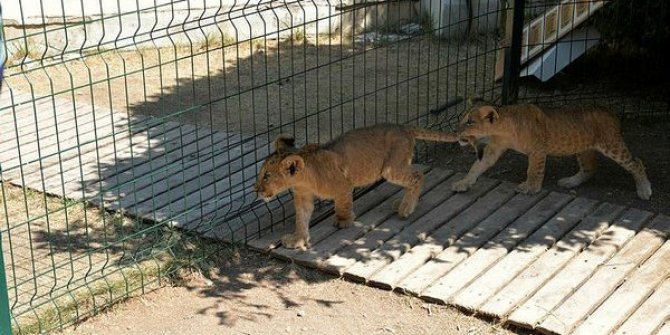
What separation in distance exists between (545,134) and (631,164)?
2.56 ft

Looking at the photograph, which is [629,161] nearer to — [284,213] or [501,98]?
[501,98]

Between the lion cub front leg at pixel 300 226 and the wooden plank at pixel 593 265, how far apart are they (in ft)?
5.89

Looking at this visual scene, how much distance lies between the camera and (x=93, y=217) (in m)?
8.01

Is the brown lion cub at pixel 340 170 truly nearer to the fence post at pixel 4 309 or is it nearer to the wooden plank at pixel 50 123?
the fence post at pixel 4 309

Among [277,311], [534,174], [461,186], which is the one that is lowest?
[277,311]

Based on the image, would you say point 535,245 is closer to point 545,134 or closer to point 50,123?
point 545,134

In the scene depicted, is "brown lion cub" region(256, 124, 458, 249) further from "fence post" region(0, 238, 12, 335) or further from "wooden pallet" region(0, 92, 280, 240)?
"fence post" region(0, 238, 12, 335)

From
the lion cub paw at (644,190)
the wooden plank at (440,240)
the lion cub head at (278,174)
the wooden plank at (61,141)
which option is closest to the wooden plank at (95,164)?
the wooden plank at (61,141)

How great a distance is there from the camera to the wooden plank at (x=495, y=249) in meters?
6.69

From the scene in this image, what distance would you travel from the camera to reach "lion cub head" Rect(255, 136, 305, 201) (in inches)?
280

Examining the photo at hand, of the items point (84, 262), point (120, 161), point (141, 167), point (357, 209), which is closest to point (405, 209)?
point (357, 209)

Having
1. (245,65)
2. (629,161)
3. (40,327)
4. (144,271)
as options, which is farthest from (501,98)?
(40,327)

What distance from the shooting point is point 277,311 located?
6.62 m

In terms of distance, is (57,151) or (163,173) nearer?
(163,173)
